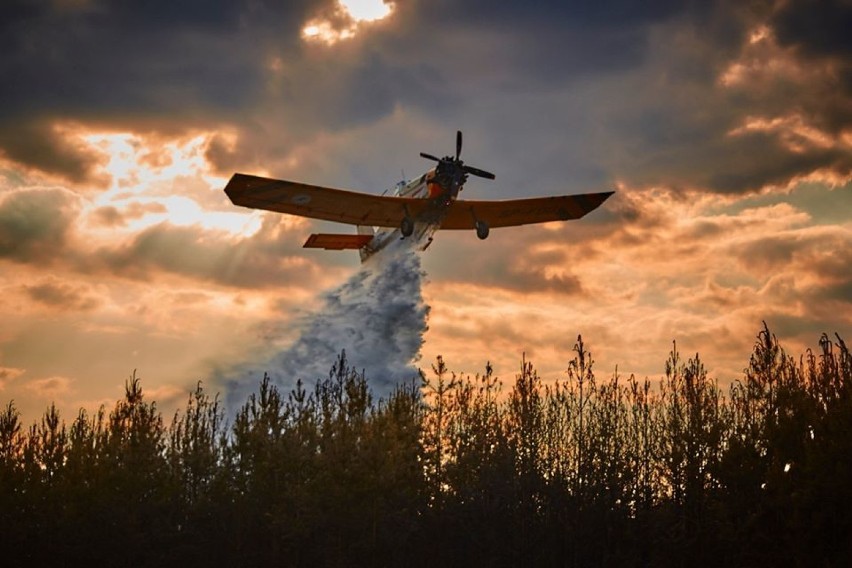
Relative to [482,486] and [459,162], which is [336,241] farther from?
[482,486]

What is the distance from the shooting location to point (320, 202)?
2931 centimetres

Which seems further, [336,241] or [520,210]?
[336,241]

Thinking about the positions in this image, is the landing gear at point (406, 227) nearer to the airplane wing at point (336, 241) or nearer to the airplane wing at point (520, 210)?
the airplane wing at point (520, 210)

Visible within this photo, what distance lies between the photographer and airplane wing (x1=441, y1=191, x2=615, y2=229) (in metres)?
32.5

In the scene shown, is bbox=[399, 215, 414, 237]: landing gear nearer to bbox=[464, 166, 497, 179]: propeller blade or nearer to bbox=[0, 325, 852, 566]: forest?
bbox=[464, 166, 497, 179]: propeller blade

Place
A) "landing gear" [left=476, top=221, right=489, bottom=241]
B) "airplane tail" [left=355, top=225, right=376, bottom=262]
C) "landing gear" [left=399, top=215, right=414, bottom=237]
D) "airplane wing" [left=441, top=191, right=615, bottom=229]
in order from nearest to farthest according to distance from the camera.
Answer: "landing gear" [left=476, top=221, right=489, bottom=241]
"landing gear" [left=399, top=215, right=414, bottom=237]
"airplane wing" [left=441, top=191, right=615, bottom=229]
"airplane tail" [left=355, top=225, right=376, bottom=262]

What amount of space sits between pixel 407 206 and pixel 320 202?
317 cm

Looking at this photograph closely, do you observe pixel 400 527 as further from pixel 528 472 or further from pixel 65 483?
pixel 65 483

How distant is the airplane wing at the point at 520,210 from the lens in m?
32.5

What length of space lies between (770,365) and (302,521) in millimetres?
8280

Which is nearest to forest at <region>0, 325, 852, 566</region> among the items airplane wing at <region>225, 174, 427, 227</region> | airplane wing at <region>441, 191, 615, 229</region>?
airplane wing at <region>225, 174, 427, 227</region>

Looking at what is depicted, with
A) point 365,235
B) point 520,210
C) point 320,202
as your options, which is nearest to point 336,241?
point 365,235

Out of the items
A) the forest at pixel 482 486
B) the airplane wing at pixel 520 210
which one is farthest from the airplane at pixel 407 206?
the forest at pixel 482 486

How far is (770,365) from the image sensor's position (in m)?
14.0
